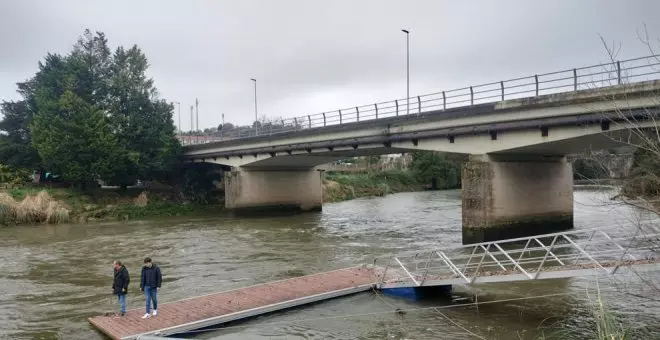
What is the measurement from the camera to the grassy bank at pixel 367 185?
69.1 m

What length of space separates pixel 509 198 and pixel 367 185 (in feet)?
168

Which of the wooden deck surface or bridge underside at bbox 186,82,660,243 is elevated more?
bridge underside at bbox 186,82,660,243

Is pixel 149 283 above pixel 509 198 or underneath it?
underneath

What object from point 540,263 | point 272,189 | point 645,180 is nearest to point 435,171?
point 272,189

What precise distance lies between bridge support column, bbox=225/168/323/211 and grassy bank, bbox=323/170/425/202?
13299 mm

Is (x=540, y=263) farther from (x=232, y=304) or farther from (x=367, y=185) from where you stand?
(x=367, y=185)

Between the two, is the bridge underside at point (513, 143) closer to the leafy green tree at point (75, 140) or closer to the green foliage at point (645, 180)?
the green foliage at point (645, 180)

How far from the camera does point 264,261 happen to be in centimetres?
2256

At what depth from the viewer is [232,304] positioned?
13734mm

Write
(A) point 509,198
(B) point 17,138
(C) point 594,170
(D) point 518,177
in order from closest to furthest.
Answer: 1. (C) point 594,170
2. (A) point 509,198
3. (D) point 518,177
4. (B) point 17,138

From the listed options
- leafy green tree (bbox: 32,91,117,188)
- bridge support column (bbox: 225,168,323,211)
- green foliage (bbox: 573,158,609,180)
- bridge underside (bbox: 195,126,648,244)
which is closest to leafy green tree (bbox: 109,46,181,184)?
leafy green tree (bbox: 32,91,117,188)

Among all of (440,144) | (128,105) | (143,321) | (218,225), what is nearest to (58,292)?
(143,321)

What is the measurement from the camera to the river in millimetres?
12195

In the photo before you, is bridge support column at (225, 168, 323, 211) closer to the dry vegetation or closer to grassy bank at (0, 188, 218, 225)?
grassy bank at (0, 188, 218, 225)
